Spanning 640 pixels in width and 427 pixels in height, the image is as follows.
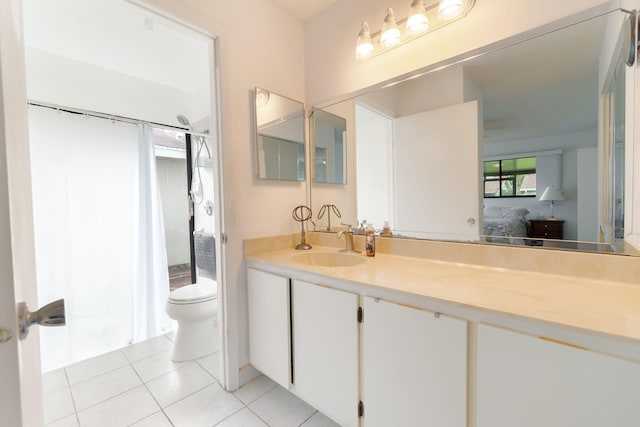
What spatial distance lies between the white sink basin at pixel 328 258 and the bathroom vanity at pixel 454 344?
0.23 metres

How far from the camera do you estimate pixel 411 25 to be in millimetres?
1368

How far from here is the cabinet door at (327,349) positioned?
1.10 m

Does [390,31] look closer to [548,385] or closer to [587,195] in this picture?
[587,195]

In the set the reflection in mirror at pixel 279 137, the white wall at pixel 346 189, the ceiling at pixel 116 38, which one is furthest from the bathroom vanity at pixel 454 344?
the ceiling at pixel 116 38

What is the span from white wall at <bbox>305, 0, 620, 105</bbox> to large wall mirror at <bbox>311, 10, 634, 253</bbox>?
67 millimetres

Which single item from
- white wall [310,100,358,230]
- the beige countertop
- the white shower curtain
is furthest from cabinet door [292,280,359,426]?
the white shower curtain

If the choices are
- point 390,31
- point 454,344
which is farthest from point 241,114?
point 454,344

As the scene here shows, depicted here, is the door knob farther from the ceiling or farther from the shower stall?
the shower stall

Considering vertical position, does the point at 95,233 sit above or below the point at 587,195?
below

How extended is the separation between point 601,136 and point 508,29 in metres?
0.61

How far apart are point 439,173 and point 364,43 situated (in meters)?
0.90

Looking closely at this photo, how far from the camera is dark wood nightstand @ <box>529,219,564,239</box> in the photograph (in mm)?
1126

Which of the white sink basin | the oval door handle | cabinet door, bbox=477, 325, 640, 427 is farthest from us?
the white sink basin

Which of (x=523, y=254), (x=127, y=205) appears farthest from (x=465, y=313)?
(x=127, y=205)
